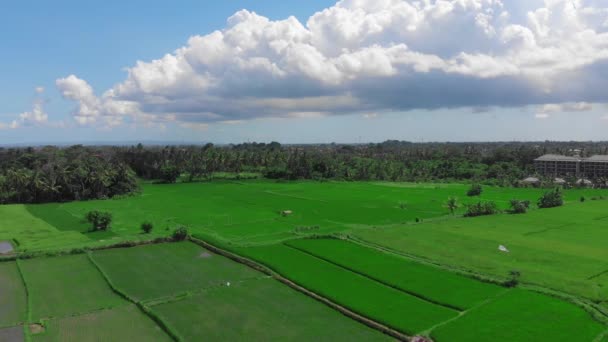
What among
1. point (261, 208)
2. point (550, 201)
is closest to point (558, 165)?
point (550, 201)

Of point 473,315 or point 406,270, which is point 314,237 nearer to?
point 406,270

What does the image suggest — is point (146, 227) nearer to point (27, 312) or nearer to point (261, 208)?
point (27, 312)

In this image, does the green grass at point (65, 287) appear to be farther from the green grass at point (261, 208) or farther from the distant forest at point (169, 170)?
the distant forest at point (169, 170)

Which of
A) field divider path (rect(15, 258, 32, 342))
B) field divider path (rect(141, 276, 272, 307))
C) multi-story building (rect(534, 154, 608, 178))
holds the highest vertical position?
multi-story building (rect(534, 154, 608, 178))

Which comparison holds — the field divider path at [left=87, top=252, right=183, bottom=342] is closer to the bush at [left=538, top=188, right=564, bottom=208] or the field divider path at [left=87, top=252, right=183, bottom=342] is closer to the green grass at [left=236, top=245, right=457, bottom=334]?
the green grass at [left=236, top=245, right=457, bottom=334]

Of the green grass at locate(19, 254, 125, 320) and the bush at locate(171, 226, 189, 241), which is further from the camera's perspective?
the bush at locate(171, 226, 189, 241)

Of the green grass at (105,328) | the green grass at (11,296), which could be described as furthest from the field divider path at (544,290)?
the green grass at (11,296)

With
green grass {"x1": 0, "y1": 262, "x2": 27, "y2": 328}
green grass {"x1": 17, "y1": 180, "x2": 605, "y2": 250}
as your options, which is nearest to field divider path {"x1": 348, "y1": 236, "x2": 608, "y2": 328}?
green grass {"x1": 17, "y1": 180, "x2": 605, "y2": 250}
